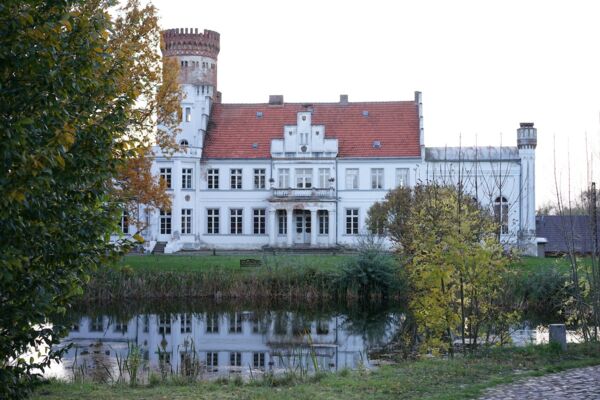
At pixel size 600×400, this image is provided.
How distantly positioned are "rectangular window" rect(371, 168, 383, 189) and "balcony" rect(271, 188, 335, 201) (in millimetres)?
2448

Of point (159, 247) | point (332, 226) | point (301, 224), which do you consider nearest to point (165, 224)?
point (159, 247)

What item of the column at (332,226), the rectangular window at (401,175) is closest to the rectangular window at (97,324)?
the column at (332,226)

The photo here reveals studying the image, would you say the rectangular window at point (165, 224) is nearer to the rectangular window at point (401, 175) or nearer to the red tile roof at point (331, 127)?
the red tile roof at point (331, 127)

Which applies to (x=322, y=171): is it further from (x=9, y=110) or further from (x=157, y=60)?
(x=9, y=110)

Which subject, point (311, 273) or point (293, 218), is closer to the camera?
point (311, 273)

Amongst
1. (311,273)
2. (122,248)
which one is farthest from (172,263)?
(122,248)

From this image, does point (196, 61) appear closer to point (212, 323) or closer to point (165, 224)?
point (165, 224)

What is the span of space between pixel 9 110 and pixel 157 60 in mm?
15044

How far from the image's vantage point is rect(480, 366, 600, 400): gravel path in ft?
27.9

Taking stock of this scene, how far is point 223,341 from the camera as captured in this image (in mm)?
18922

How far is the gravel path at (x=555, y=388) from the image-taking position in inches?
335

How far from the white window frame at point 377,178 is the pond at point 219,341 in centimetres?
2010

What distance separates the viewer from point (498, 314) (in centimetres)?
1328

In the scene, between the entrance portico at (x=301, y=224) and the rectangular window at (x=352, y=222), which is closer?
the entrance portico at (x=301, y=224)
